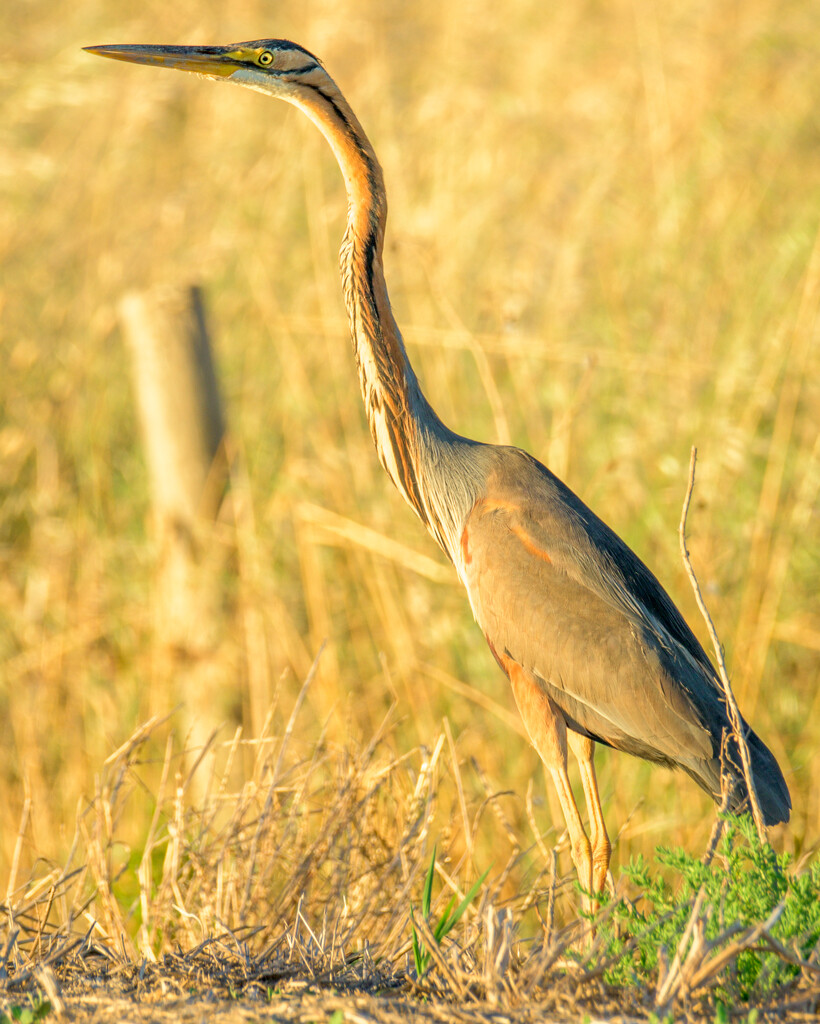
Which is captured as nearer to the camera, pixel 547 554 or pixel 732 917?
pixel 732 917

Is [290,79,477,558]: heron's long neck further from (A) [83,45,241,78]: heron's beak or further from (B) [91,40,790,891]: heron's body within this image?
(A) [83,45,241,78]: heron's beak

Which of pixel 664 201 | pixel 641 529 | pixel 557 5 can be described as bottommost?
pixel 641 529

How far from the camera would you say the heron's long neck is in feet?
8.90

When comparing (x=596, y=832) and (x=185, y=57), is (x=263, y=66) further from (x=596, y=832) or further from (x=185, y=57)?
(x=596, y=832)

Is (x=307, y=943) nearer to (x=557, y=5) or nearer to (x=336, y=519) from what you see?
(x=336, y=519)

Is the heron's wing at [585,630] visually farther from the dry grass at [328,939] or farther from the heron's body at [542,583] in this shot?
the dry grass at [328,939]

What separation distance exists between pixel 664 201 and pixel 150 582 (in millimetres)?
2857

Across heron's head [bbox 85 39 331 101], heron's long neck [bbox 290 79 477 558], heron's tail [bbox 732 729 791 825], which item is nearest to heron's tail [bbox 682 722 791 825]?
heron's tail [bbox 732 729 791 825]

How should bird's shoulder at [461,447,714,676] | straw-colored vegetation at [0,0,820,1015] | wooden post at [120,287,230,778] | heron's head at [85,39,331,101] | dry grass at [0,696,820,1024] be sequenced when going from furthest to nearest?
1. wooden post at [120,287,230,778]
2. straw-colored vegetation at [0,0,820,1015]
3. bird's shoulder at [461,447,714,676]
4. heron's head at [85,39,331,101]
5. dry grass at [0,696,820,1024]

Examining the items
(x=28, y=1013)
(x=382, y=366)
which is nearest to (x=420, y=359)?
(x=382, y=366)

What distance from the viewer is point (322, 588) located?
3969 mm

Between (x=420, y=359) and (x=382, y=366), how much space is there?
6.10ft

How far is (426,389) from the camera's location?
177 inches

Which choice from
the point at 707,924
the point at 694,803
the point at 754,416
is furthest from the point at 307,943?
the point at 754,416
